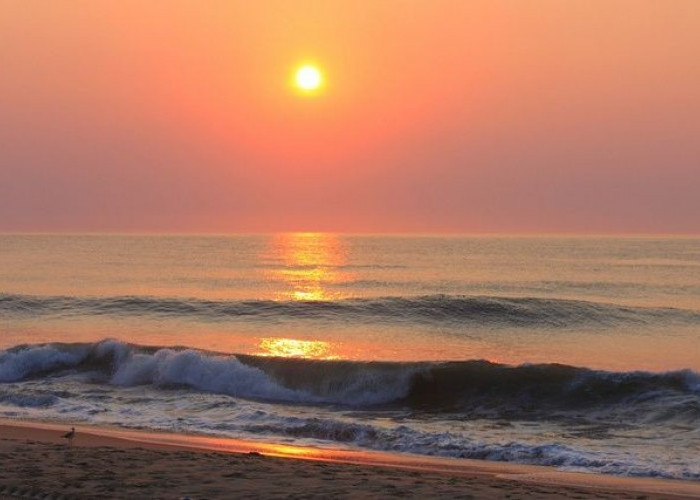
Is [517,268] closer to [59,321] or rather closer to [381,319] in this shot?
[381,319]

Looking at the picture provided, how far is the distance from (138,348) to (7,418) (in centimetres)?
795

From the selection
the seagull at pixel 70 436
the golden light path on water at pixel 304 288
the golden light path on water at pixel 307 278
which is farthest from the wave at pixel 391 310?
the seagull at pixel 70 436

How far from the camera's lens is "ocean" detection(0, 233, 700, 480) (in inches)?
654

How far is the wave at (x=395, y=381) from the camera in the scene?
19688 mm

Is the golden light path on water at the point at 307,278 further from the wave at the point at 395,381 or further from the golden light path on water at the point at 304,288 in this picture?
the wave at the point at 395,381

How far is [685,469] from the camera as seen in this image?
13.4m

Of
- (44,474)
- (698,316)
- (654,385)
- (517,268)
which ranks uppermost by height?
(517,268)

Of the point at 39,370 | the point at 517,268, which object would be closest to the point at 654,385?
the point at 39,370

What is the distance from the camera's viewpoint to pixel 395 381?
22234 mm

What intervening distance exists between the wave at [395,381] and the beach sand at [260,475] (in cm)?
554

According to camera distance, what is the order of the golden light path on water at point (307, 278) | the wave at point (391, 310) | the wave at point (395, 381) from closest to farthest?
the wave at point (395, 381), the wave at point (391, 310), the golden light path on water at point (307, 278)

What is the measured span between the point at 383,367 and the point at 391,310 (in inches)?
613

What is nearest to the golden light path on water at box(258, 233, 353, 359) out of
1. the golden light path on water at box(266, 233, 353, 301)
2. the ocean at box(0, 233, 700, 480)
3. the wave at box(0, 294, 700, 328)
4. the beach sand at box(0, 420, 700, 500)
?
the golden light path on water at box(266, 233, 353, 301)

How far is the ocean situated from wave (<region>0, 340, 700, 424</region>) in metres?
0.05
